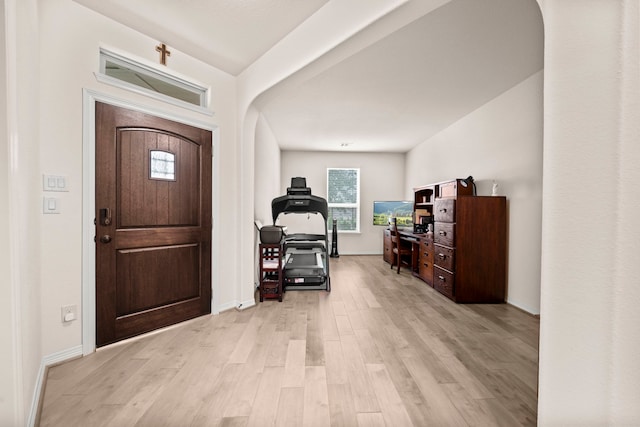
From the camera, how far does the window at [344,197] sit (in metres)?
7.17

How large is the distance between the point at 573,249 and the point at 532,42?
7.73 ft

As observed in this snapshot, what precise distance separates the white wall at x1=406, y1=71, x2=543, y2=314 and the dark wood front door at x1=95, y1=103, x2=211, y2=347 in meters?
3.61

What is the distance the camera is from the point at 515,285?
3.31 metres

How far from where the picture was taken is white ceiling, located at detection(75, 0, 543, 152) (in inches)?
83.0

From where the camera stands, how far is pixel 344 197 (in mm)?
7211

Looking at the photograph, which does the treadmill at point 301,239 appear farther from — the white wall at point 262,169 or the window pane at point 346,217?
the window pane at point 346,217

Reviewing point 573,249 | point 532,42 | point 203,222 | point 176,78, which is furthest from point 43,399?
A: point 532,42

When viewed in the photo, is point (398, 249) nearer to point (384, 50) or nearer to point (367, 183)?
point (367, 183)

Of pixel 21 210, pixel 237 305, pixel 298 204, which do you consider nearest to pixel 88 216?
pixel 21 210

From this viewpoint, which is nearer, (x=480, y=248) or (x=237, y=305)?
(x=237, y=305)

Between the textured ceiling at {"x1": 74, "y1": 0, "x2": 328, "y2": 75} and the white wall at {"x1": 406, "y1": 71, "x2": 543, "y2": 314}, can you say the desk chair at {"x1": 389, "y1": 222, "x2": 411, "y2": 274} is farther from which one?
the textured ceiling at {"x1": 74, "y1": 0, "x2": 328, "y2": 75}

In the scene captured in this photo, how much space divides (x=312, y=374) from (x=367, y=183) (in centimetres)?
579

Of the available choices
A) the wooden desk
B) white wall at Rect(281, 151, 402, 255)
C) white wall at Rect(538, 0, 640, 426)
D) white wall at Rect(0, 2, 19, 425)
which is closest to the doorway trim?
white wall at Rect(0, 2, 19, 425)

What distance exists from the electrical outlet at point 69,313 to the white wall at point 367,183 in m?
5.29
